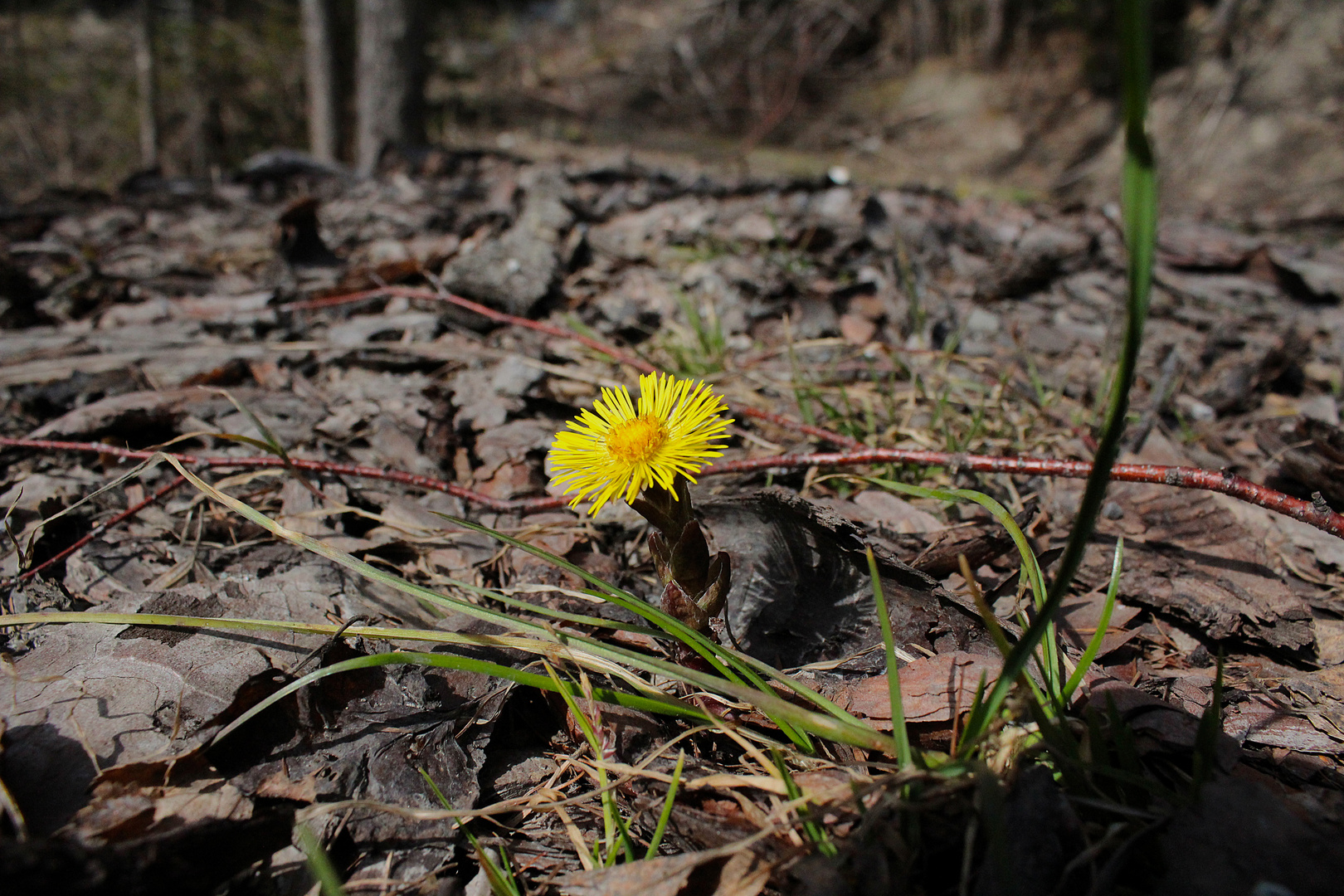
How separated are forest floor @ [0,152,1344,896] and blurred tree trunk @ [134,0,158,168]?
7.49 meters

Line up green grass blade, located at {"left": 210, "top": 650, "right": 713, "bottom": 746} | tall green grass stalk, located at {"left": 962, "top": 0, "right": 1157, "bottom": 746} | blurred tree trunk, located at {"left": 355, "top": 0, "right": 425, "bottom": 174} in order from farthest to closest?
1. blurred tree trunk, located at {"left": 355, "top": 0, "right": 425, "bottom": 174}
2. green grass blade, located at {"left": 210, "top": 650, "right": 713, "bottom": 746}
3. tall green grass stalk, located at {"left": 962, "top": 0, "right": 1157, "bottom": 746}

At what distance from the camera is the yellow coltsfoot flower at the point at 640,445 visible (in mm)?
1158

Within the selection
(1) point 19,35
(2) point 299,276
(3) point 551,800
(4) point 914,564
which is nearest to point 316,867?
(3) point 551,800

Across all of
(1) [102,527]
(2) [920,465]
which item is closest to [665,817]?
(2) [920,465]

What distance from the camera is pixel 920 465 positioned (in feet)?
5.61

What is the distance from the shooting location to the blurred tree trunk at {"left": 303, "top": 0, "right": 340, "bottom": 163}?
21.9ft

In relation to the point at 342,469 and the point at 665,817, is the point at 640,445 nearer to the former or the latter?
the point at 665,817

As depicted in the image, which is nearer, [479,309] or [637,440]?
[637,440]

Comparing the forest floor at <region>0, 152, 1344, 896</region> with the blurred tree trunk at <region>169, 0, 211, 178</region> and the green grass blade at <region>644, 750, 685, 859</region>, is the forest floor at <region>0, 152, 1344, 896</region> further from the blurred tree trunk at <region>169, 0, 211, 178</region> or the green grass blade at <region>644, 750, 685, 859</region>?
the blurred tree trunk at <region>169, 0, 211, 178</region>

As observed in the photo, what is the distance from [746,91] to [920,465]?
9.63 meters

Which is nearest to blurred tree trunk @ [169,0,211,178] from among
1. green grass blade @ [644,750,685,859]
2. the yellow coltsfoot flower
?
the yellow coltsfoot flower

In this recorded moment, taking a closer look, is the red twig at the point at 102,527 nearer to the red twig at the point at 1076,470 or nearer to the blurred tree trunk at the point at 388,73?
the red twig at the point at 1076,470

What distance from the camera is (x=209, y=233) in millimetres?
3582

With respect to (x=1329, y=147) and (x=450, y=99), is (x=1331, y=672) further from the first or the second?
(x=450, y=99)
